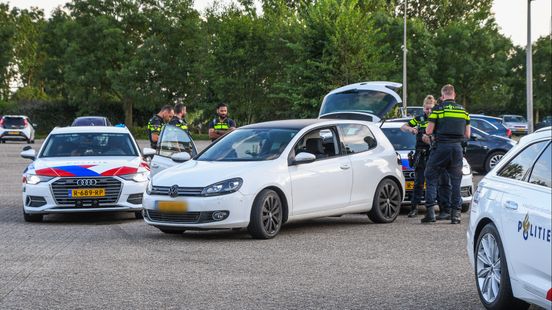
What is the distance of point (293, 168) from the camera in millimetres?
12789

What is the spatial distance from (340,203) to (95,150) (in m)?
4.45

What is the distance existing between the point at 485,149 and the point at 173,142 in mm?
12564

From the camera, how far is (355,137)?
46.2ft

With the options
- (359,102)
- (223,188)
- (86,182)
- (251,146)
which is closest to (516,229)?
(223,188)

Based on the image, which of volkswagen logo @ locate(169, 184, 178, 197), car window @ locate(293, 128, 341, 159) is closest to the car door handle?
volkswagen logo @ locate(169, 184, 178, 197)

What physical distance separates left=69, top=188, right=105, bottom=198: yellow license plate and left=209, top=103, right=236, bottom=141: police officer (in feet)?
17.4

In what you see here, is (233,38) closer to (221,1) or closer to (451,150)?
(221,1)

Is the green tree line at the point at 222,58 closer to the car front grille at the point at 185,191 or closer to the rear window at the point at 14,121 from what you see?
the rear window at the point at 14,121

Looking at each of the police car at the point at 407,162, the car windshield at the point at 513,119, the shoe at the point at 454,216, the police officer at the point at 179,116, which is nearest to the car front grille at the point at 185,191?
the shoe at the point at 454,216

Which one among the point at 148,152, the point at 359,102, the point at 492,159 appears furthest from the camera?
the point at 492,159

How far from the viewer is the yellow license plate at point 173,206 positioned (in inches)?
474

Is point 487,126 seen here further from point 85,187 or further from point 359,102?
point 85,187

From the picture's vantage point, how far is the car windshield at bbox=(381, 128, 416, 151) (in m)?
16.5

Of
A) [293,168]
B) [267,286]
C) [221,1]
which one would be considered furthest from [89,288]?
[221,1]
